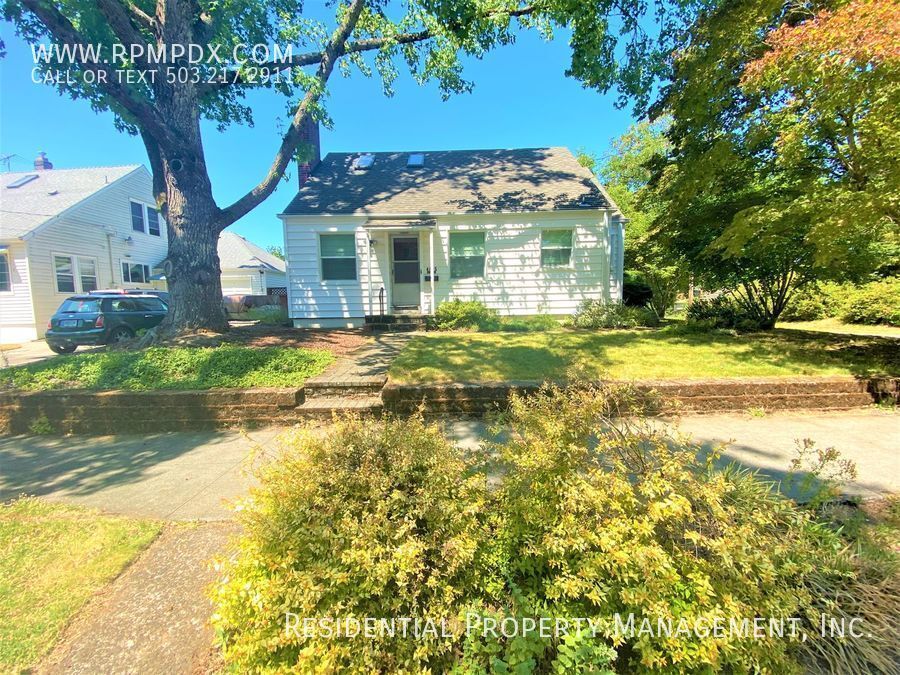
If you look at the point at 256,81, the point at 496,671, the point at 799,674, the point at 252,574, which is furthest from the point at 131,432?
the point at 256,81

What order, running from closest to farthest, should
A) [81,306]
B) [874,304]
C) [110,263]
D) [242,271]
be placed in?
[81,306]
[874,304]
[110,263]
[242,271]

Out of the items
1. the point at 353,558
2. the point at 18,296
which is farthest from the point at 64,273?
the point at 353,558

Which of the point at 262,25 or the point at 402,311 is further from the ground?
the point at 262,25

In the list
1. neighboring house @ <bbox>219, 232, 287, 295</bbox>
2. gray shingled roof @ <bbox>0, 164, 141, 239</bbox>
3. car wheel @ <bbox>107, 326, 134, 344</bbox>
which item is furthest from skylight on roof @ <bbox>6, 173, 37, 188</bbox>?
car wheel @ <bbox>107, 326, 134, 344</bbox>

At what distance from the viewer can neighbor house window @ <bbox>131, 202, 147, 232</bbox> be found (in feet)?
61.1

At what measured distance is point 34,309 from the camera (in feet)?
46.2

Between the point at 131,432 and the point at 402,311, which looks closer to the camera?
the point at 131,432

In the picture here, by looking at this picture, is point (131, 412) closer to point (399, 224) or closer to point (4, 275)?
point (399, 224)

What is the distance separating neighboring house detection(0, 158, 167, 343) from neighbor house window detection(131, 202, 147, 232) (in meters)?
0.05

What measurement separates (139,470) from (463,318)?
7.11 meters

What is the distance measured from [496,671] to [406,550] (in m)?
0.53

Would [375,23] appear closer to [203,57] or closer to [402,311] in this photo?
[203,57]

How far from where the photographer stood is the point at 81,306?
9688 millimetres

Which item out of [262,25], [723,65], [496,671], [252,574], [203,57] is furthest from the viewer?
[262,25]
